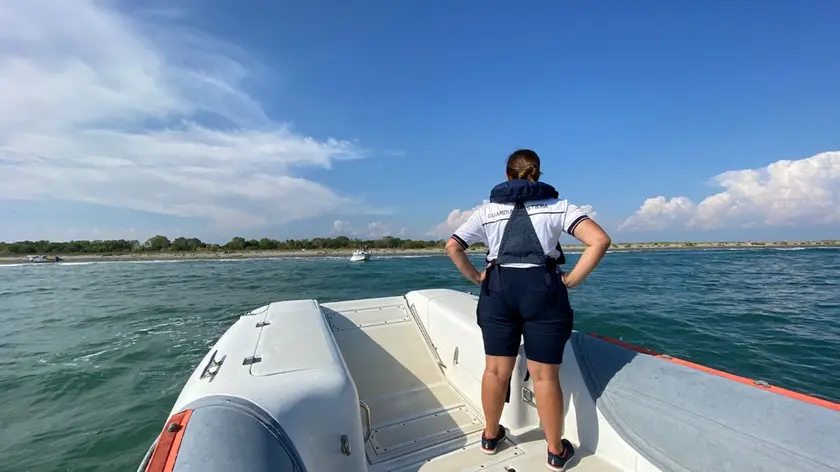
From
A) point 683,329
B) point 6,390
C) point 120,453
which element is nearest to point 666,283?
point 683,329

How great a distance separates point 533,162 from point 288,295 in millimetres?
13963

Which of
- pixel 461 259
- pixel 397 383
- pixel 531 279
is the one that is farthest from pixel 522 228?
pixel 397 383

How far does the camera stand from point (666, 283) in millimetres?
14734

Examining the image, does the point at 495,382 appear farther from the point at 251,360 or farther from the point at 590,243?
the point at 251,360

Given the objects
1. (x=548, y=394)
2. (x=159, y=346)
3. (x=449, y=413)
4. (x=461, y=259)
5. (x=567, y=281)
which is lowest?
(x=159, y=346)

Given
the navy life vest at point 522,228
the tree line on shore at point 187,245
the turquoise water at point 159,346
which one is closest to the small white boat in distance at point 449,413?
the navy life vest at point 522,228

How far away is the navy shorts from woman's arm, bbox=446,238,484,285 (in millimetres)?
249

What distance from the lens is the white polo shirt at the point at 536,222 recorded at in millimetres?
1837

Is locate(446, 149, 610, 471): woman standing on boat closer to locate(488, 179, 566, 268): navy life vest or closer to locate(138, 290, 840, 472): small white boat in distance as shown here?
locate(488, 179, 566, 268): navy life vest

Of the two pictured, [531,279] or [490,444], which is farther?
[490,444]

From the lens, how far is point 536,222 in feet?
6.14

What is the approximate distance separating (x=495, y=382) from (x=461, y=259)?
0.73 metres

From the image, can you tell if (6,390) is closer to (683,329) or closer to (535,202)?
(535,202)

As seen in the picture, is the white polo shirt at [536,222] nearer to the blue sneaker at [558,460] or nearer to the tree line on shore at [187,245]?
the blue sneaker at [558,460]
